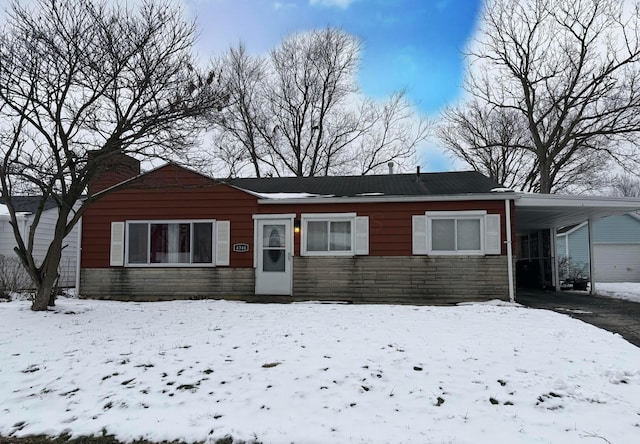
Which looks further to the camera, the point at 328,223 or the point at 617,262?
the point at 617,262

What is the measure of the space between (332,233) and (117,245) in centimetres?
557

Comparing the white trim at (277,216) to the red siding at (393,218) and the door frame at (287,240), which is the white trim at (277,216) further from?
the red siding at (393,218)

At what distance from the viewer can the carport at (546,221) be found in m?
10.5

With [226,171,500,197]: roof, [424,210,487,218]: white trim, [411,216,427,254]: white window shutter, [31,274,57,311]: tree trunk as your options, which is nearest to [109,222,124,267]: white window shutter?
[31,274,57,311]: tree trunk

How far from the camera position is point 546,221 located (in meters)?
14.3

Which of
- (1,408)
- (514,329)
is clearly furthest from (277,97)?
(1,408)

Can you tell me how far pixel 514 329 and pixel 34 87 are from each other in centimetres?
908

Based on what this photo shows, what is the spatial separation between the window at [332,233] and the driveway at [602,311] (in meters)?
4.39

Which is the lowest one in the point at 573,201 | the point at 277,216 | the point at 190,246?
the point at 190,246

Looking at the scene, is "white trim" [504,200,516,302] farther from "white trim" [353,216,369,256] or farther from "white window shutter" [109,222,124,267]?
"white window shutter" [109,222,124,267]

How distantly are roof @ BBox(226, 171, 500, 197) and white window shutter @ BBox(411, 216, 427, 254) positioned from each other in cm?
66

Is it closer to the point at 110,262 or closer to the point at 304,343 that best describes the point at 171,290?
the point at 110,262

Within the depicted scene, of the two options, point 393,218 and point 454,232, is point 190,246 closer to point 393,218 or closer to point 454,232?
point 393,218

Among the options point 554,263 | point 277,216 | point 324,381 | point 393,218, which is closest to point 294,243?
point 277,216
